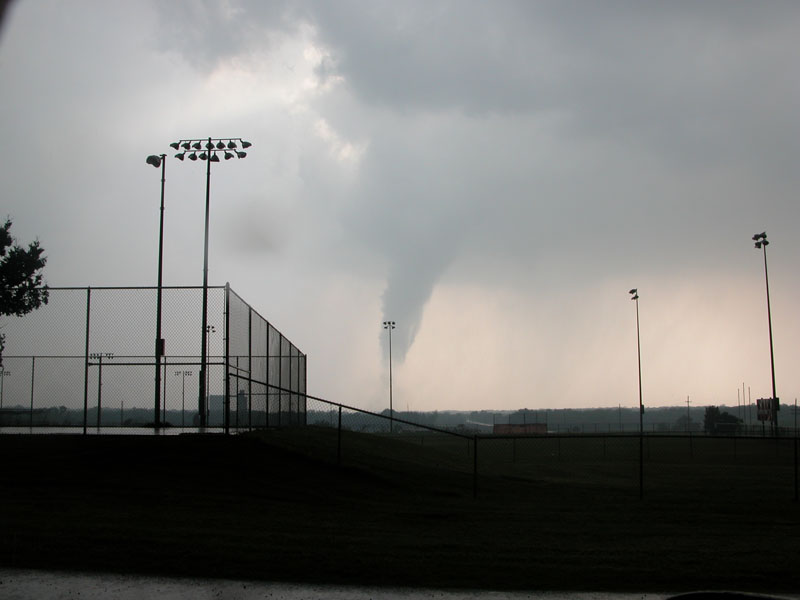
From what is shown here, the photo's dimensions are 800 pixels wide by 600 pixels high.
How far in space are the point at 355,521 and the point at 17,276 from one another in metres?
26.0

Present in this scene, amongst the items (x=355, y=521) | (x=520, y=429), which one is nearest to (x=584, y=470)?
(x=355, y=521)

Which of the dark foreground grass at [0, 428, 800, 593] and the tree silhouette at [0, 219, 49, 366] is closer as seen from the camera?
the dark foreground grass at [0, 428, 800, 593]

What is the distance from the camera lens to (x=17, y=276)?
33.1 metres

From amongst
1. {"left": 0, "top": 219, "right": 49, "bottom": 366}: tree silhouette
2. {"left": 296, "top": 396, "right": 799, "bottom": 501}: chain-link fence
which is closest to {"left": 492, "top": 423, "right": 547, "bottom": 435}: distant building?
{"left": 296, "top": 396, "right": 799, "bottom": 501}: chain-link fence

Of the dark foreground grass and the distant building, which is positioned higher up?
the dark foreground grass

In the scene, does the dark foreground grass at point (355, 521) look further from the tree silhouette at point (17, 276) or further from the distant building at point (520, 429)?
the distant building at point (520, 429)

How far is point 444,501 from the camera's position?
16.7 meters

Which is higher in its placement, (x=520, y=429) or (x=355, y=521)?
(x=355, y=521)

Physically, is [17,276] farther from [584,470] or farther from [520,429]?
[520,429]

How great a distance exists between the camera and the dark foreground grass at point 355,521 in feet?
29.7

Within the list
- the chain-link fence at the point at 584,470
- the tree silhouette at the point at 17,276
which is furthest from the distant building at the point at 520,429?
the tree silhouette at the point at 17,276

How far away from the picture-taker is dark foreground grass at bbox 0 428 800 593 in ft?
29.7

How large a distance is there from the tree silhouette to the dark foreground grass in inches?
556

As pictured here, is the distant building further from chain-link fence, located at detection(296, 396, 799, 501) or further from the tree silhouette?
the tree silhouette
